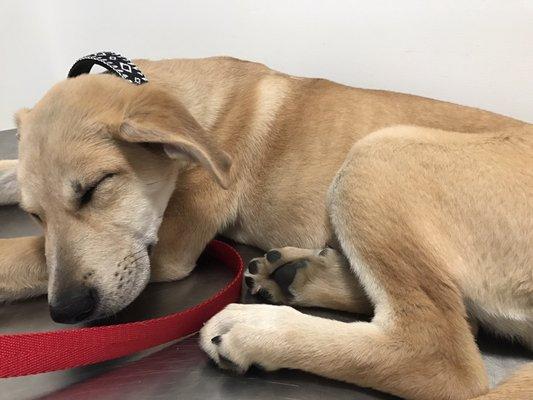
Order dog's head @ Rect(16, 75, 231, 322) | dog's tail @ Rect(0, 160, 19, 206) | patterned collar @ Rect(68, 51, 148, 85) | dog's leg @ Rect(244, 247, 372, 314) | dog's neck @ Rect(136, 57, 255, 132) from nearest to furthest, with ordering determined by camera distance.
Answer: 1. dog's head @ Rect(16, 75, 231, 322)
2. dog's leg @ Rect(244, 247, 372, 314)
3. patterned collar @ Rect(68, 51, 148, 85)
4. dog's neck @ Rect(136, 57, 255, 132)
5. dog's tail @ Rect(0, 160, 19, 206)

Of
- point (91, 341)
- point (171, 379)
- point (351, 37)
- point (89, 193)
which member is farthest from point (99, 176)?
point (351, 37)

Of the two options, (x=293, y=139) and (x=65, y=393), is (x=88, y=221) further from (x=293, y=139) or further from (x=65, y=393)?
(x=293, y=139)

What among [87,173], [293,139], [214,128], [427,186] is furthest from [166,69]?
[427,186]

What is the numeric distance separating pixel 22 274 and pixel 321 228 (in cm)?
100

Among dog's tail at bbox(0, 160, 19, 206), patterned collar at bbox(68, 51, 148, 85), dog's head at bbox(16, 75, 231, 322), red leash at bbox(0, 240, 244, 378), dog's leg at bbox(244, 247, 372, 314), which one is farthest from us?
dog's tail at bbox(0, 160, 19, 206)

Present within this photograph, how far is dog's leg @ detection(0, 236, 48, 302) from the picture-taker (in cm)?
171

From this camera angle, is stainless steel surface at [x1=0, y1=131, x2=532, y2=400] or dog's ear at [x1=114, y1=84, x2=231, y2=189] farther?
dog's ear at [x1=114, y1=84, x2=231, y2=189]

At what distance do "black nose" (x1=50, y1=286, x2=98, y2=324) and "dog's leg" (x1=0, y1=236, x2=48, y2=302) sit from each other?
33 centimetres

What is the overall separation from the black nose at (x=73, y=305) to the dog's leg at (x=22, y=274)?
33 centimetres

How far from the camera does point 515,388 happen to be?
1236 millimetres

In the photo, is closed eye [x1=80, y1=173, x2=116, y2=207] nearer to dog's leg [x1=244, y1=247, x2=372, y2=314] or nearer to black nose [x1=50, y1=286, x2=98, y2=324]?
black nose [x1=50, y1=286, x2=98, y2=324]

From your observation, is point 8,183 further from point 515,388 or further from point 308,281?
point 515,388

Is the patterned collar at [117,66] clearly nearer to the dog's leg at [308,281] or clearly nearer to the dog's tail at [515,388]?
the dog's leg at [308,281]

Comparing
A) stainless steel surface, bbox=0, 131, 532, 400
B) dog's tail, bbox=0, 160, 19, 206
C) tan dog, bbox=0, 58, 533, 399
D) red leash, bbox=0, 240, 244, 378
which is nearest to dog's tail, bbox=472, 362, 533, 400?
tan dog, bbox=0, 58, 533, 399
